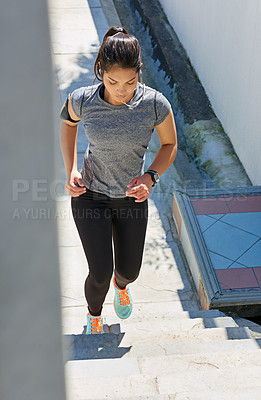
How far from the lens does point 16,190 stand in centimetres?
561

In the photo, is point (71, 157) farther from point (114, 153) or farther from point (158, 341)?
point (158, 341)

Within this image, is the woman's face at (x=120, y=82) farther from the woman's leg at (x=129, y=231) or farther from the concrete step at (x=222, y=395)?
the concrete step at (x=222, y=395)

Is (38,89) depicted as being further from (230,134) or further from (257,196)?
(257,196)

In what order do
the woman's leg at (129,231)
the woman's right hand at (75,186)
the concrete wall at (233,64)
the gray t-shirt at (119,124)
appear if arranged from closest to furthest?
the gray t-shirt at (119,124) < the woman's right hand at (75,186) < the woman's leg at (129,231) < the concrete wall at (233,64)

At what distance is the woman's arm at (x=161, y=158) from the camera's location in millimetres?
3131

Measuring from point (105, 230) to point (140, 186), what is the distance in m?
0.35

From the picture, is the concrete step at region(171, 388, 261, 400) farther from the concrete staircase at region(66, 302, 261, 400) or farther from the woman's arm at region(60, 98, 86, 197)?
the woman's arm at region(60, 98, 86, 197)

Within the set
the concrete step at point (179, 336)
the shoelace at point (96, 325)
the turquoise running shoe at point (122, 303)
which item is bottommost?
the concrete step at point (179, 336)

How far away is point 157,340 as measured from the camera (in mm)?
3729

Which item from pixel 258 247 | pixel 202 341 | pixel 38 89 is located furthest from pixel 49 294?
pixel 38 89

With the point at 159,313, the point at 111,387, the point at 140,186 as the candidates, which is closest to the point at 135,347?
the point at 159,313

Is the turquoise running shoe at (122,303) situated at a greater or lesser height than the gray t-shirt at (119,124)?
lesser

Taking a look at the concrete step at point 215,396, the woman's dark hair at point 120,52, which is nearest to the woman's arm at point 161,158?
the woman's dark hair at point 120,52

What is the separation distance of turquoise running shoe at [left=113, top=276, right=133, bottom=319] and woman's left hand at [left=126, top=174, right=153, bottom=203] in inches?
37.0
